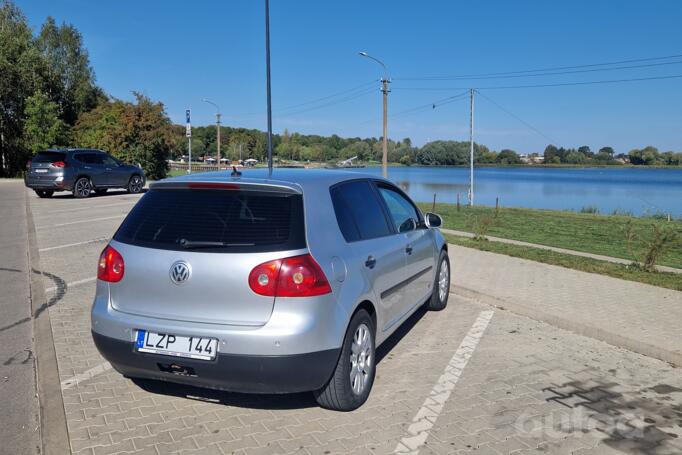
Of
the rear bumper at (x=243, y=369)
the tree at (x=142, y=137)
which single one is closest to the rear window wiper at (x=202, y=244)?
the rear bumper at (x=243, y=369)

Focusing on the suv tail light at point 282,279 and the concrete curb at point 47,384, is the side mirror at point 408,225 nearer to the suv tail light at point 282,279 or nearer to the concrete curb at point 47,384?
the suv tail light at point 282,279

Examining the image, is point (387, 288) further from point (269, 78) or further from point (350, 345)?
point (269, 78)

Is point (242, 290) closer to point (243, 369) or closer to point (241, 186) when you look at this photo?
point (243, 369)

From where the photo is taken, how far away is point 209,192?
370 centimetres

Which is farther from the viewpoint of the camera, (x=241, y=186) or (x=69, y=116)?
(x=69, y=116)

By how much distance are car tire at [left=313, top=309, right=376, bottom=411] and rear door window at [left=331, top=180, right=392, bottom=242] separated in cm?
63

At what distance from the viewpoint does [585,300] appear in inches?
284

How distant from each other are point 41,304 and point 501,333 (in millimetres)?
5353

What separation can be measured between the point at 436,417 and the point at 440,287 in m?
2.89

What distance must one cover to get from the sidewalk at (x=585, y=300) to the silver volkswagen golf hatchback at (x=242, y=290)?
3058 mm

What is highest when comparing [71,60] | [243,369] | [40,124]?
[71,60]

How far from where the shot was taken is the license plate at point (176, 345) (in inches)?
134

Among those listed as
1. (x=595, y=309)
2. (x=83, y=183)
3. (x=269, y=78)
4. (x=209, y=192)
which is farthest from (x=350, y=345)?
(x=83, y=183)

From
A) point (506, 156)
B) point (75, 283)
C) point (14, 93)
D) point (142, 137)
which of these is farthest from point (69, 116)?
point (506, 156)
